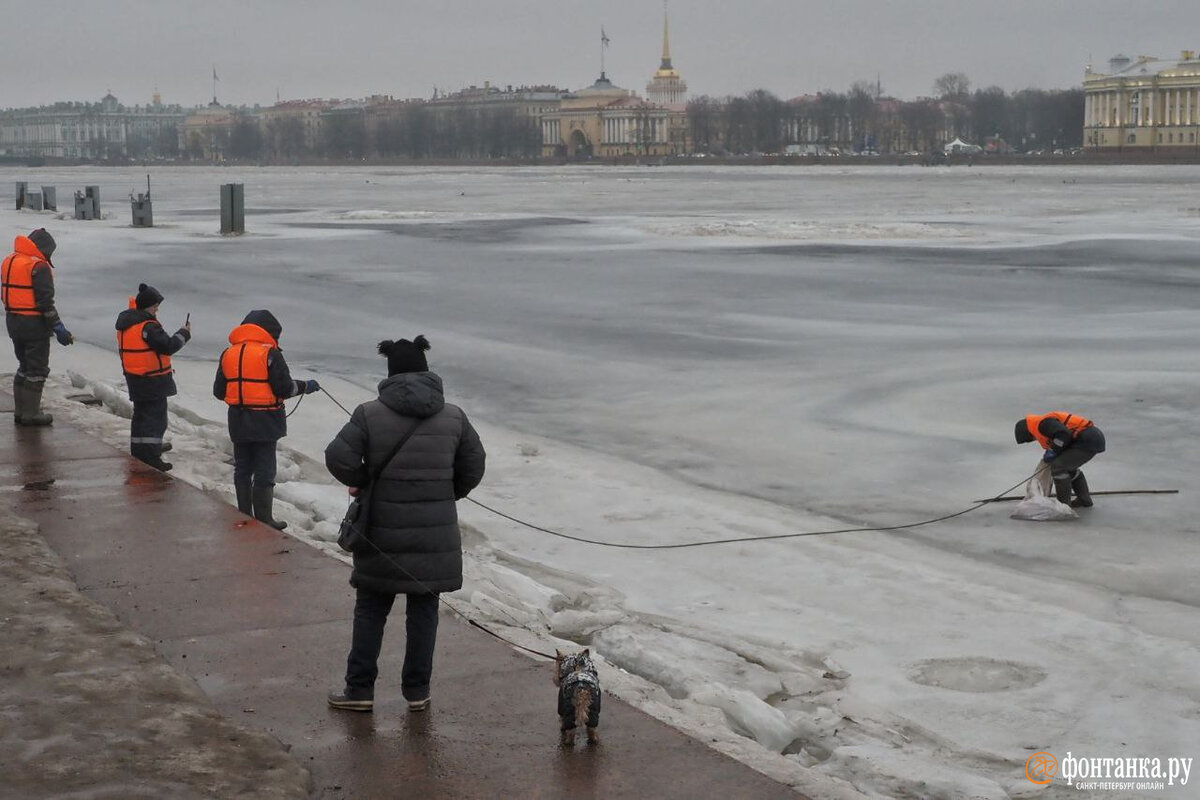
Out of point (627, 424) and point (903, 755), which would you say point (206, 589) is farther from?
point (627, 424)

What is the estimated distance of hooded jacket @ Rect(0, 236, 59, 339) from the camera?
10.5 m

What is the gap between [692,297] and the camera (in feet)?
72.7

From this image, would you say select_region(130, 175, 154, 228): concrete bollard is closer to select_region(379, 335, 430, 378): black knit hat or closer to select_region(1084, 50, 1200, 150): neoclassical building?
select_region(379, 335, 430, 378): black knit hat

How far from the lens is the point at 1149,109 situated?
163m

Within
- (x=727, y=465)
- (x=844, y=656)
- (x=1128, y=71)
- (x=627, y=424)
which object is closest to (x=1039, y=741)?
(x=844, y=656)

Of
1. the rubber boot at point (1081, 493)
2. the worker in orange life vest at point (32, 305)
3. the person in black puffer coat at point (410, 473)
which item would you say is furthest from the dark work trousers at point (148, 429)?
the rubber boot at point (1081, 493)

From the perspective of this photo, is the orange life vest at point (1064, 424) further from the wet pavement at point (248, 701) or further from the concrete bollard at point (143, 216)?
the concrete bollard at point (143, 216)

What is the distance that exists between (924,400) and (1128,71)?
568 ft

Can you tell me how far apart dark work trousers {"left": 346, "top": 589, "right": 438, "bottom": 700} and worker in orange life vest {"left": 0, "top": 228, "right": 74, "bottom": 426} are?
5.74 meters

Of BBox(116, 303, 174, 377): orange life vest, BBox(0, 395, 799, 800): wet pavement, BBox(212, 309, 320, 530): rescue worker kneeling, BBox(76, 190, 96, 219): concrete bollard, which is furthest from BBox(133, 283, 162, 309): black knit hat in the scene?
BBox(76, 190, 96, 219): concrete bollard

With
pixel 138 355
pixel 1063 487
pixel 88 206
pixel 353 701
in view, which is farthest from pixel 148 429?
pixel 88 206

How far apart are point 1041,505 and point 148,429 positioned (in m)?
5.69

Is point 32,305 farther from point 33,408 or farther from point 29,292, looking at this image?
point 33,408

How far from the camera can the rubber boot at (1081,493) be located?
9.87 meters
